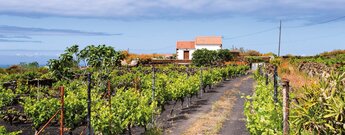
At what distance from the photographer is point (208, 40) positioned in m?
78.1

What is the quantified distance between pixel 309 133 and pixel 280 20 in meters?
66.1

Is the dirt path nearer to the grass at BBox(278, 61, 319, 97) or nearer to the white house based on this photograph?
the grass at BBox(278, 61, 319, 97)

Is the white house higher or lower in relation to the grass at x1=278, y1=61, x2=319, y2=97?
higher

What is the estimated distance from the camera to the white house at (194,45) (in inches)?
3024

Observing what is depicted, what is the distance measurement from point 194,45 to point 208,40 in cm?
304

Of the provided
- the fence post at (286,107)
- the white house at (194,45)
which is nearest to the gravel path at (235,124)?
the fence post at (286,107)

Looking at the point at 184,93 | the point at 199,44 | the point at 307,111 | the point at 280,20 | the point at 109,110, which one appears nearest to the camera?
the point at 307,111

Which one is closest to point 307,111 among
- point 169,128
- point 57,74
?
point 169,128

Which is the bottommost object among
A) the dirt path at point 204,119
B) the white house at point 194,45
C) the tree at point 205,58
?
the dirt path at point 204,119

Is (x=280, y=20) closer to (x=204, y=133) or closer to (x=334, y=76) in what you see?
(x=204, y=133)

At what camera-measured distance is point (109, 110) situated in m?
11.8

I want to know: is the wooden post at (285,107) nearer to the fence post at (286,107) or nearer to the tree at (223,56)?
the fence post at (286,107)

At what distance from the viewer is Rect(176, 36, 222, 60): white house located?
3024 inches

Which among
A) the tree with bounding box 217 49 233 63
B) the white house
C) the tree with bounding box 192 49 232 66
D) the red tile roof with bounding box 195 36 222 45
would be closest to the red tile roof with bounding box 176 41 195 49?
the white house
